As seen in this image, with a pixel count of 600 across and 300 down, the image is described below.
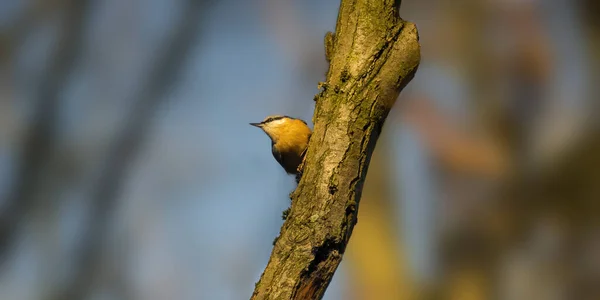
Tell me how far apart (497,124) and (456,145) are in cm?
58

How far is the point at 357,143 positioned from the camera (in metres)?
2.64

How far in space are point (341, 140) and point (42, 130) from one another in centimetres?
234

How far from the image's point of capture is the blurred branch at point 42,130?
11.5 ft

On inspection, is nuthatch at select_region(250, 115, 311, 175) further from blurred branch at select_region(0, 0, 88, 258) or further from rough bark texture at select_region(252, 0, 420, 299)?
blurred branch at select_region(0, 0, 88, 258)


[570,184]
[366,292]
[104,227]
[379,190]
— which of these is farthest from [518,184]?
[104,227]

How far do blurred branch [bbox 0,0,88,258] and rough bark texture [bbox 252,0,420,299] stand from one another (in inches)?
73.3

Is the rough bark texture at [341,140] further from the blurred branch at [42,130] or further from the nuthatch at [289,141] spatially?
the blurred branch at [42,130]

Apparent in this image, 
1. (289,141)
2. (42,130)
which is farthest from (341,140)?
(42,130)

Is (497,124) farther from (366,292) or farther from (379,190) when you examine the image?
(366,292)

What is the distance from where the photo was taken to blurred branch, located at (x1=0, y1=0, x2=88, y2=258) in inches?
138

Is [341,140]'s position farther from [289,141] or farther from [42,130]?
[42,130]

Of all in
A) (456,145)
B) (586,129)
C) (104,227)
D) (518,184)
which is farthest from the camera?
(456,145)

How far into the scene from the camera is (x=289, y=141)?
4.43 meters

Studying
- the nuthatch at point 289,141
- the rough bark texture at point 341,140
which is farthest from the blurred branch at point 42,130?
the rough bark texture at point 341,140
